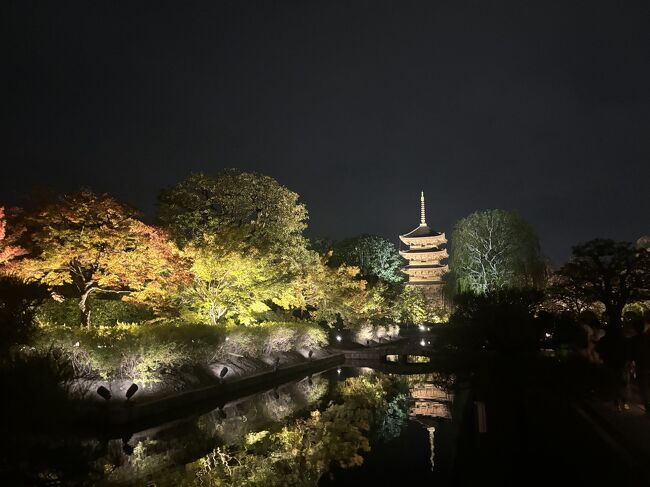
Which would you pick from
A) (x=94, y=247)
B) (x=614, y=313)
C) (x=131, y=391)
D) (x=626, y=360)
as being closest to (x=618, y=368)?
(x=626, y=360)

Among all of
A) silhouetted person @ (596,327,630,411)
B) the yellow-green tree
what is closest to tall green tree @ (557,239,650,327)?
silhouetted person @ (596,327,630,411)

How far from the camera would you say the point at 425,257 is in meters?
73.1

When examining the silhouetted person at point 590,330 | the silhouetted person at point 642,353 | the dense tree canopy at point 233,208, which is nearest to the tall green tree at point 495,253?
the dense tree canopy at point 233,208

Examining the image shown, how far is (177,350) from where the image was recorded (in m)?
15.1

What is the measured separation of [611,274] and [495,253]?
13.6 meters

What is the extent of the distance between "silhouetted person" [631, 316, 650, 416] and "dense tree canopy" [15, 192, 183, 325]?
15.0 m

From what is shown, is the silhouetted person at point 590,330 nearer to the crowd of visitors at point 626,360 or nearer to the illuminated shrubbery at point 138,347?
the crowd of visitors at point 626,360

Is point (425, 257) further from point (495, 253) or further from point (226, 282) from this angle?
point (226, 282)

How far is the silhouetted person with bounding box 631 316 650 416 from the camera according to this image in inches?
422

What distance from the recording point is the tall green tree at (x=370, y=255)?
51.8 meters

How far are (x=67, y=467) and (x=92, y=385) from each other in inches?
173

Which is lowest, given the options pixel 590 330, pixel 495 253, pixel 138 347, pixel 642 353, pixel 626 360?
pixel 626 360

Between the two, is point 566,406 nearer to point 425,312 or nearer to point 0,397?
point 0,397

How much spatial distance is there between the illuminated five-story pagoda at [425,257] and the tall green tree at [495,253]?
2723 cm
